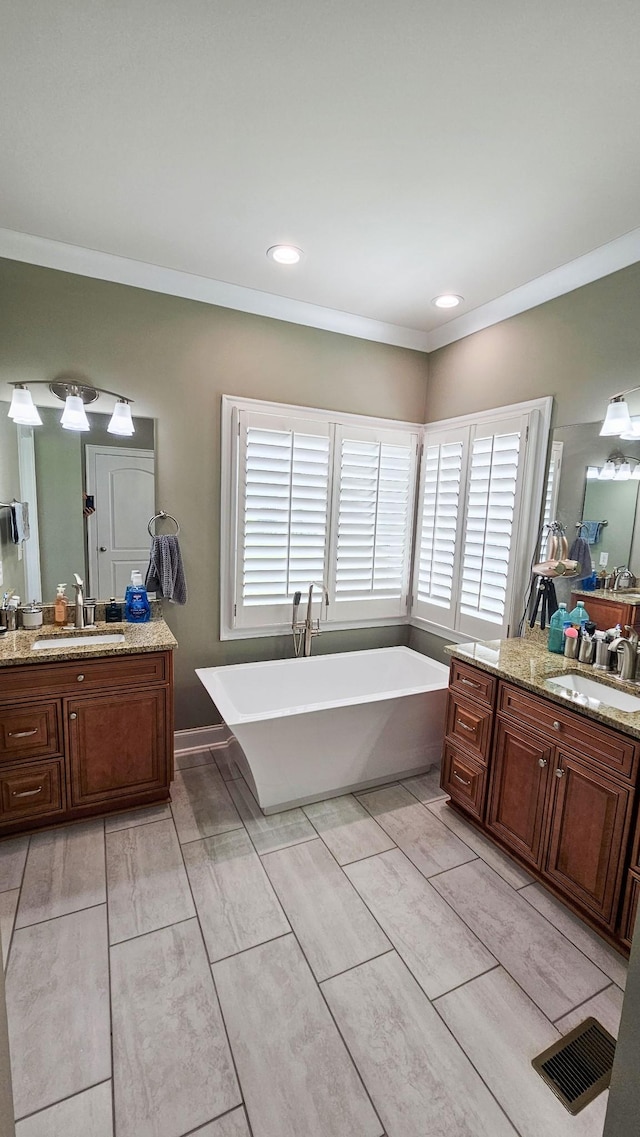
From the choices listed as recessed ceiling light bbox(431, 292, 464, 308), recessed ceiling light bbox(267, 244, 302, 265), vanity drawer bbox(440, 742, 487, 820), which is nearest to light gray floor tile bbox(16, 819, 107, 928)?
vanity drawer bbox(440, 742, 487, 820)

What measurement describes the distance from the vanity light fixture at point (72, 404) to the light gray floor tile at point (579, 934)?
305cm

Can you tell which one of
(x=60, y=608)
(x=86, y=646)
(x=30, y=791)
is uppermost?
(x=60, y=608)

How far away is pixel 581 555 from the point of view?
2.51 m

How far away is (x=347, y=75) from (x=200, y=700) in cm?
303

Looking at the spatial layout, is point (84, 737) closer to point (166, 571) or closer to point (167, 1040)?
point (166, 571)

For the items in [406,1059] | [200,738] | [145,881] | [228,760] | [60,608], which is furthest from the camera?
[200,738]

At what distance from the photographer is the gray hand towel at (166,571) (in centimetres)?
285

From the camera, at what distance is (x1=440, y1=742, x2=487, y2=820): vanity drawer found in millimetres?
2365

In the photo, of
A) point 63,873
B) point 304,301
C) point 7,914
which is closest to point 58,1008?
point 7,914

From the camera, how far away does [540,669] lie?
87.7 inches

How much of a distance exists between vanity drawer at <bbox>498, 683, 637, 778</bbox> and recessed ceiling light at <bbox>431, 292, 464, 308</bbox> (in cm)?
227

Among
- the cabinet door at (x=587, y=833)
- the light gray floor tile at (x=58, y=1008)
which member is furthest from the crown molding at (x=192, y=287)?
the light gray floor tile at (x=58, y=1008)

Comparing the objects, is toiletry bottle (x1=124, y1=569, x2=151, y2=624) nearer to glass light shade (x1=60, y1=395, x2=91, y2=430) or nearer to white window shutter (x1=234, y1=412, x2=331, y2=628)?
white window shutter (x1=234, y1=412, x2=331, y2=628)

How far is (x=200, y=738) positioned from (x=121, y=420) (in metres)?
2.02
